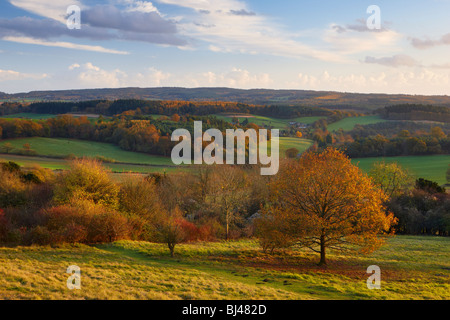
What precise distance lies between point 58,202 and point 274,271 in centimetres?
2498

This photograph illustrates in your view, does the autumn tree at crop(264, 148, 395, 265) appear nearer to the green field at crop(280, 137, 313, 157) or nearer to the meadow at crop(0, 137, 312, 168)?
the meadow at crop(0, 137, 312, 168)

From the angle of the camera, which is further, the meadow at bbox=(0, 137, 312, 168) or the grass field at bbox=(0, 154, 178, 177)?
the meadow at bbox=(0, 137, 312, 168)

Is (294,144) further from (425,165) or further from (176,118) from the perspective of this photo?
(176,118)

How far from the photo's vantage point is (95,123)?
10656 centimetres

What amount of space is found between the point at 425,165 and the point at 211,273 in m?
78.6

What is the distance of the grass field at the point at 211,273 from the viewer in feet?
52.5

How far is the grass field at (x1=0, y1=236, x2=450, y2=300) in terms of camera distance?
16.0 m

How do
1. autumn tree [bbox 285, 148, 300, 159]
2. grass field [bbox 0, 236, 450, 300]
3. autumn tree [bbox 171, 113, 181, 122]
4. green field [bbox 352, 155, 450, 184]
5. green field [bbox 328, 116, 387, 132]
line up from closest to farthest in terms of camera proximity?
grass field [bbox 0, 236, 450, 300] < green field [bbox 352, 155, 450, 184] < autumn tree [bbox 285, 148, 300, 159] < autumn tree [bbox 171, 113, 181, 122] < green field [bbox 328, 116, 387, 132]

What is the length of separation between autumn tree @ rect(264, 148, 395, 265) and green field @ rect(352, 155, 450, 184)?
168 ft

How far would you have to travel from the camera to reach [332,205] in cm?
2733

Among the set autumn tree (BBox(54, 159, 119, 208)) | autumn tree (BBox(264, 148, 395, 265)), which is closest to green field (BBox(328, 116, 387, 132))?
autumn tree (BBox(54, 159, 119, 208))

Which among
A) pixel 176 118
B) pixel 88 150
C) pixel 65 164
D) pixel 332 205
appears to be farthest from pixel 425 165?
pixel 88 150

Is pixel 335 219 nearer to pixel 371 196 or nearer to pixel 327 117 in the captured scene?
pixel 371 196

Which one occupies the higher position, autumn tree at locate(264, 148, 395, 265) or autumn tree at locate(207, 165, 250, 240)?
autumn tree at locate(264, 148, 395, 265)
